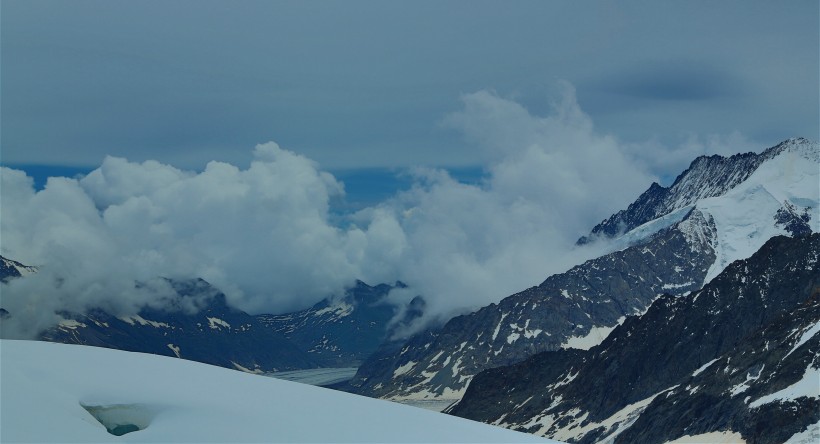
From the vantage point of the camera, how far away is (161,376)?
20.2 meters

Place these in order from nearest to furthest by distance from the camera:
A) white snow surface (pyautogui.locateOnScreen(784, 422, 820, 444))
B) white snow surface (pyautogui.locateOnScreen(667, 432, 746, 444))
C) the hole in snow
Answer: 1. the hole in snow
2. white snow surface (pyautogui.locateOnScreen(784, 422, 820, 444))
3. white snow surface (pyautogui.locateOnScreen(667, 432, 746, 444))

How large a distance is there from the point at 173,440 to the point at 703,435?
178m

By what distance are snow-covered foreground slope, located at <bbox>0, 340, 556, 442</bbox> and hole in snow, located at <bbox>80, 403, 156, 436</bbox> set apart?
21mm

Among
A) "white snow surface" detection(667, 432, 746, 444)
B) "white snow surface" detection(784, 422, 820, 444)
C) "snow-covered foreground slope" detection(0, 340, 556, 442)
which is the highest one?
"snow-covered foreground slope" detection(0, 340, 556, 442)

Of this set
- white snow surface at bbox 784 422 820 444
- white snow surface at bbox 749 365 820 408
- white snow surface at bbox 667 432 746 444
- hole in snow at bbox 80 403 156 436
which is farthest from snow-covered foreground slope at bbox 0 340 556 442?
white snow surface at bbox 667 432 746 444

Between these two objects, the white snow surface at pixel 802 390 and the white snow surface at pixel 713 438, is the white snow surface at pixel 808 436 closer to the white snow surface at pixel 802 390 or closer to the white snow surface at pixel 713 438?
the white snow surface at pixel 802 390

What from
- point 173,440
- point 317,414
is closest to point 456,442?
point 317,414

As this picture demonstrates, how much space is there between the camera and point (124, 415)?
18.0 m

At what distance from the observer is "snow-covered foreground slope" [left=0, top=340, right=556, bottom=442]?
16.2 meters

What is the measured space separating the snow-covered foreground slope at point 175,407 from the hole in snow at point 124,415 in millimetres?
21

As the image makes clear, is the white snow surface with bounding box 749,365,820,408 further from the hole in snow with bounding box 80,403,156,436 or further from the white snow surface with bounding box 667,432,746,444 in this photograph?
the hole in snow with bounding box 80,403,156,436

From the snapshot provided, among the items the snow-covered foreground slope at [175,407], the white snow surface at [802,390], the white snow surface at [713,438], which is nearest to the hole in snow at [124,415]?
the snow-covered foreground slope at [175,407]

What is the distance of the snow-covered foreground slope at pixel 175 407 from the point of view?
16172 mm

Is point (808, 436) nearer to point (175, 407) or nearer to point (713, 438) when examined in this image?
point (713, 438)
